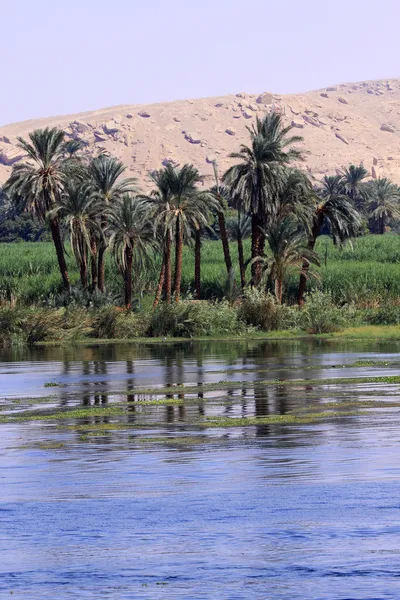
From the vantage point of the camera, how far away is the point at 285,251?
66125mm

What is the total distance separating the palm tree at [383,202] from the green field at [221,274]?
33763 millimetres

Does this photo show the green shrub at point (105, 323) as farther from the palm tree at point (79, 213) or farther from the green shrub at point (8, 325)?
the palm tree at point (79, 213)

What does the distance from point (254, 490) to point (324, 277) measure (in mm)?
65146

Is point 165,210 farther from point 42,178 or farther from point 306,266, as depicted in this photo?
point 306,266

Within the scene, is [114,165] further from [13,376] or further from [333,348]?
[13,376]

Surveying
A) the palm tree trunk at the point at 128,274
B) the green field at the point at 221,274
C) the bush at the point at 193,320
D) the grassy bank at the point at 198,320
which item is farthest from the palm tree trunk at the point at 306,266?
the palm tree trunk at the point at 128,274

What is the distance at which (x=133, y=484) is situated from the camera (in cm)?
1487

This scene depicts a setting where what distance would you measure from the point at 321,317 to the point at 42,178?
17872 mm

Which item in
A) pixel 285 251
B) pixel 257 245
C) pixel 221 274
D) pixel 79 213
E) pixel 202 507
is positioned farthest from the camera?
pixel 221 274

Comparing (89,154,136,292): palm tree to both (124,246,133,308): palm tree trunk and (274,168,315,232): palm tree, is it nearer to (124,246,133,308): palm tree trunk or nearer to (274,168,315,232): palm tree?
(124,246,133,308): palm tree trunk

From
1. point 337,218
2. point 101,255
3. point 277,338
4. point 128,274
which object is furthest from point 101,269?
point 277,338

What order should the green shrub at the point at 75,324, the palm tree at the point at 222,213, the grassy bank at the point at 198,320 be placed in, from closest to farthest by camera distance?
the grassy bank at the point at 198,320 < the green shrub at the point at 75,324 < the palm tree at the point at 222,213

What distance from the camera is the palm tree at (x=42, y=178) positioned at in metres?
67.6

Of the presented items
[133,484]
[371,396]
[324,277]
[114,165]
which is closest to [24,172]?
[114,165]
